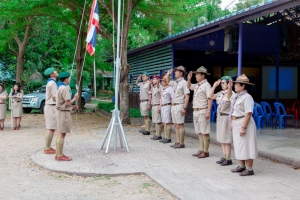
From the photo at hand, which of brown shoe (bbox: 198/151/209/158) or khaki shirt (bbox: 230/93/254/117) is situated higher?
khaki shirt (bbox: 230/93/254/117)

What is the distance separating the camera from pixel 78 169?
5.85m

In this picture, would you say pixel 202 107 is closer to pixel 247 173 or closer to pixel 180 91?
pixel 180 91

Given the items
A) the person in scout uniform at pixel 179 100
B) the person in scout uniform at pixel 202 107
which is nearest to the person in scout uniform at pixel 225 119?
the person in scout uniform at pixel 202 107

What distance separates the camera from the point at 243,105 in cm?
536

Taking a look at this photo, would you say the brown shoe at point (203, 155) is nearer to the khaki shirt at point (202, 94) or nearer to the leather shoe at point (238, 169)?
the khaki shirt at point (202, 94)

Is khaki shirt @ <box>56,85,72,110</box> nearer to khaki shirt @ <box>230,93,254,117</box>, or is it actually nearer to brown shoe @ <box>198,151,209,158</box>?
brown shoe @ <box>198,151,209,158</box>

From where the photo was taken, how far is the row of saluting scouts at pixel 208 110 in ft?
17.5

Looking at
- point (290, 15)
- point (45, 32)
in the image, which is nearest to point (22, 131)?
point (290, 15)

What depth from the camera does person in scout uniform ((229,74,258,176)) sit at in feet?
17.3

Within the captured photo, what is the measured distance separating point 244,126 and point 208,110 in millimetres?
1282

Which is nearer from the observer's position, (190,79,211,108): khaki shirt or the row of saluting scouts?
the row of saluting scouts

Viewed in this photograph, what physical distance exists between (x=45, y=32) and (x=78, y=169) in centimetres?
1800

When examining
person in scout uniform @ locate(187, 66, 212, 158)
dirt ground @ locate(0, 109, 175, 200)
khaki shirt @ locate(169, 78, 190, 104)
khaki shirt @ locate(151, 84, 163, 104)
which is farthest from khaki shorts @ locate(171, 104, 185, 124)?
dirt ground @ locate(0, 109, 175, 200)

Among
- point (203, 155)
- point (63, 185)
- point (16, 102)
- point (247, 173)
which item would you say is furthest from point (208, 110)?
point (16, 102)
